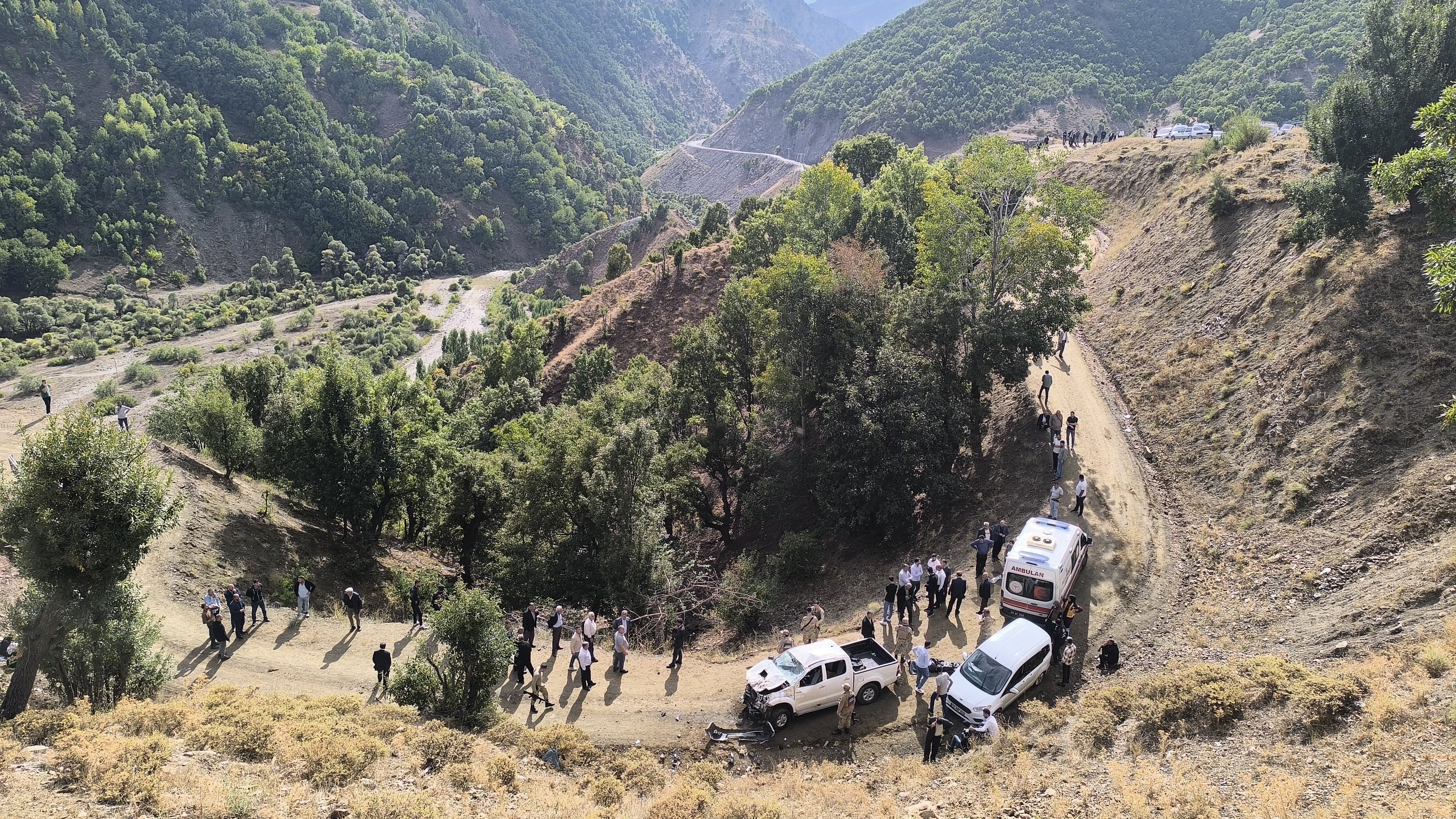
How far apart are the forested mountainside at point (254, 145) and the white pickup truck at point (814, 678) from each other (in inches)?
5447

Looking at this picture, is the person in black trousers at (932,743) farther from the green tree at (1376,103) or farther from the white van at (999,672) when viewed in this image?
the green tree at (1376,103)

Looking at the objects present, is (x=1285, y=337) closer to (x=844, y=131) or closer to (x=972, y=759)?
(x=972, y=759)

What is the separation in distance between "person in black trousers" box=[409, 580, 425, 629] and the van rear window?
1888cm

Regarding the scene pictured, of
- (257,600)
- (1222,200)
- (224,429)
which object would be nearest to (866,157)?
(1222,200)

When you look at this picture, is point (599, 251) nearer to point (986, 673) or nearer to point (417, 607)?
point (417, 607)

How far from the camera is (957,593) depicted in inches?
902

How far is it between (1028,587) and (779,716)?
821cm

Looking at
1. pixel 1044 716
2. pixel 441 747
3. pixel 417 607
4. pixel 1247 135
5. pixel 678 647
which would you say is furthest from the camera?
pixel 1247 135

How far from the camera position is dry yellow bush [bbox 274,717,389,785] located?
50.0 feet

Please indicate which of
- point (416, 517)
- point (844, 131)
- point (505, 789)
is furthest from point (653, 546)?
point (844, 131)

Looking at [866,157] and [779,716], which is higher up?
[866,157]

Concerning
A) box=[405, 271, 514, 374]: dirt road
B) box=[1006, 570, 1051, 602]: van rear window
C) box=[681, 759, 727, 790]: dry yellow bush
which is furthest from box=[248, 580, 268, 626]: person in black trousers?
box=[405, 271, 514, 374]: dirt road

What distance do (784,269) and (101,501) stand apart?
85.7 ft

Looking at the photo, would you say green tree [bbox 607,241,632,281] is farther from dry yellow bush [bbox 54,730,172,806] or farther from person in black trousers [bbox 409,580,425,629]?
dry yellow bush [bbox 54,730,172,806]
